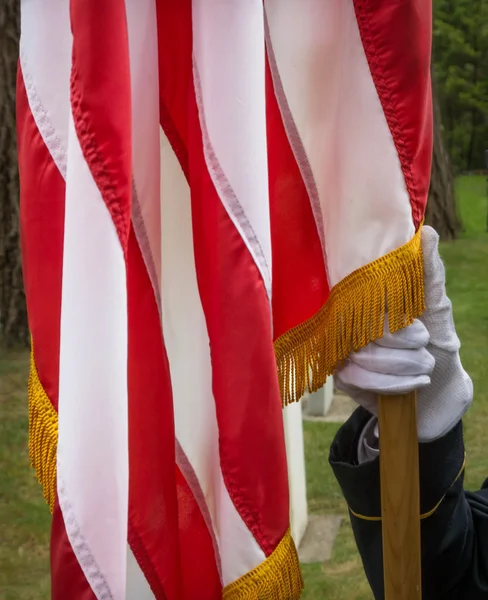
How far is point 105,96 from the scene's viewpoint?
0.66 m

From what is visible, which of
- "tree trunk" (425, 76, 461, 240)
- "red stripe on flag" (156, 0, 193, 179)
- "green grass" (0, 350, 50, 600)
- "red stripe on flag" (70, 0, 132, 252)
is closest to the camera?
"red stripe on flag" (70, 0, 132, 252)

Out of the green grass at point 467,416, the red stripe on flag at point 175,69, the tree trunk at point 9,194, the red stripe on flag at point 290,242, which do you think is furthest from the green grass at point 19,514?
the red stripe on flag at point 175,69

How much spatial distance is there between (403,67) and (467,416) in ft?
5.50

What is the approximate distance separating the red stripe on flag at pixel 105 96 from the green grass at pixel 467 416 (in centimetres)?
122

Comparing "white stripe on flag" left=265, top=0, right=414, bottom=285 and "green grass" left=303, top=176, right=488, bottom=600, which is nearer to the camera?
"white stripe on flag" left=265, top=0, right=414, bottom=285

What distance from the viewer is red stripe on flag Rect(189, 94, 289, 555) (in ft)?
2.38

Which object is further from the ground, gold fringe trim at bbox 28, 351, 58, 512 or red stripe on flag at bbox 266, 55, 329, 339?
red stripe on flag at bbox 266, 55, 329, 339

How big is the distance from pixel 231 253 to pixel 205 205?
0.05m

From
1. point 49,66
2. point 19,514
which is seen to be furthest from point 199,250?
point 19,514

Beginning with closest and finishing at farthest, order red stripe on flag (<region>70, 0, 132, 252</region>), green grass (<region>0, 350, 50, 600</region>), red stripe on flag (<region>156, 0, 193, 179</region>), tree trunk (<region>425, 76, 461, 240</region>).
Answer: red stripe on flag (<region>70, 0, 132, 252</region>), red stripe on flag (<region>156, 0, 193, 179</region>), green grass (<region>0, 350, 50, 600</region>), tree trunk (<region>425, 76, 461, 240</region>)

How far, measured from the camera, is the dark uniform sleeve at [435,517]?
0.82 m

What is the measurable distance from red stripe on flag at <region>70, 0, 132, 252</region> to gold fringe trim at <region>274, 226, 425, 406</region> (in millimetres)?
231

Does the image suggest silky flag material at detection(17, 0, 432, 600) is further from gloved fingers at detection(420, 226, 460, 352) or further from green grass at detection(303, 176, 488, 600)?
green grass at detection(303, 176, 488, 600)

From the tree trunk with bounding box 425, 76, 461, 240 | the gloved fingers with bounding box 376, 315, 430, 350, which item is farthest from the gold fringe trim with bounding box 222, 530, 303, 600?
the tree trunk with bounding box 425, 76, 461, 240
